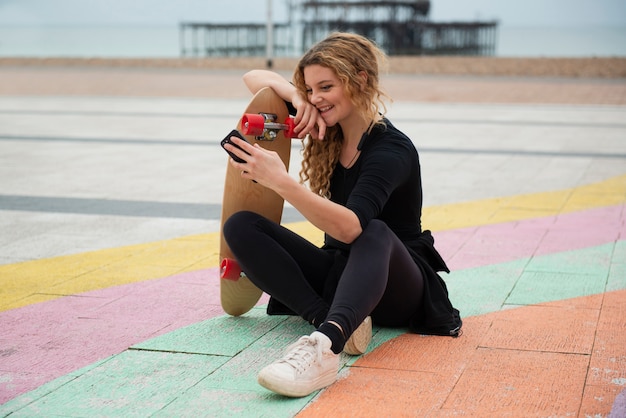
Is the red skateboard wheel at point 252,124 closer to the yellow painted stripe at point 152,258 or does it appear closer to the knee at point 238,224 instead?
the knee at point 238,224

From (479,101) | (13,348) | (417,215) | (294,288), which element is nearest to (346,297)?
(294,288)

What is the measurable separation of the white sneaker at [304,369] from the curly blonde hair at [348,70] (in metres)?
0.80

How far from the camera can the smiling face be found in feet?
10.8

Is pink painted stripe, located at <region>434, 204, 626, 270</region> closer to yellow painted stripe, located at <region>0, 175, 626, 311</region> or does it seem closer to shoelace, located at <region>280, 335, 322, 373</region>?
yellow painted stripe, located at <region>0, 175, 626, 311</region>

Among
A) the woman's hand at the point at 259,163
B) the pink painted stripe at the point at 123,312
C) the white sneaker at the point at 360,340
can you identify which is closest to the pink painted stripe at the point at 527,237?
the pink painted stripe at the point at 123,312

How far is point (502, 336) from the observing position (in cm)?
361

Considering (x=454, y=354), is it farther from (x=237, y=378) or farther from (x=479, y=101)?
(x=479, y=101)

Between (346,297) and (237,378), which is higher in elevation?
(346,297)

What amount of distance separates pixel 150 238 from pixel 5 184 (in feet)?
8.95

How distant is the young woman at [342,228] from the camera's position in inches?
119

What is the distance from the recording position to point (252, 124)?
3320 mm

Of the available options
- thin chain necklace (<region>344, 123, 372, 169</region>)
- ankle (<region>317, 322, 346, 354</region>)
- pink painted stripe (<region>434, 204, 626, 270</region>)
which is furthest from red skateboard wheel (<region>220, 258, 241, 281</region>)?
pink painted stripe (<region>434, 204, 626, 270</region>)

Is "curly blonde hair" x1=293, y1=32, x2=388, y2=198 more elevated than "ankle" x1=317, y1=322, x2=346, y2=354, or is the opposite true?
"curly blonde hair" x1=293, y1=32, x2=388, y2=198

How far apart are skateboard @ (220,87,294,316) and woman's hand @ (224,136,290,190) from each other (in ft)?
1.39
